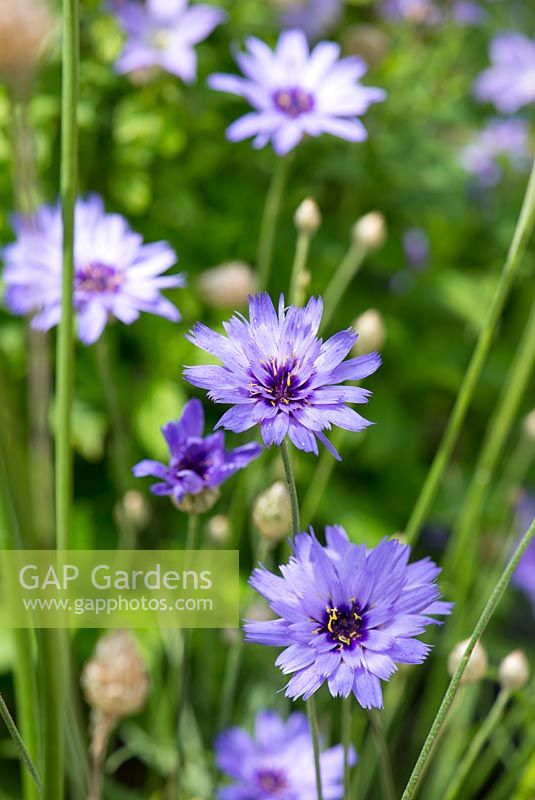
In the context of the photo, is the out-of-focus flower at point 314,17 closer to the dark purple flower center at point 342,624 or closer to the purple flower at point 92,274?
the purple flower at point 92,274

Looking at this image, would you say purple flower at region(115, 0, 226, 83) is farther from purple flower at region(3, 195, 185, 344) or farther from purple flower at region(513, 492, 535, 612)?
purple flower at region(513, 492, 535, 612)

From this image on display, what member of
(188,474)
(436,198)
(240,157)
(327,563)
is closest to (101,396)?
(240,157)

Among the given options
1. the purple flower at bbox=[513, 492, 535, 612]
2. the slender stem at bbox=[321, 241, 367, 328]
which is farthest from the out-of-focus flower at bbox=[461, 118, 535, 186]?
the purple flower at bbox=[513, 492, 535, 612]

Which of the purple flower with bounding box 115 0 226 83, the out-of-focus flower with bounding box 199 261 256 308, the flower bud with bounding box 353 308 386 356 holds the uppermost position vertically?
the purple flower with bounding box 115 0 226 83

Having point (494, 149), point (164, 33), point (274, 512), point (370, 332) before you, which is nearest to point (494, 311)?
point (370, 332)

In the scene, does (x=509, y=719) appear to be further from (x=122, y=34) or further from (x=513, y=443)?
(x=122, y=34)

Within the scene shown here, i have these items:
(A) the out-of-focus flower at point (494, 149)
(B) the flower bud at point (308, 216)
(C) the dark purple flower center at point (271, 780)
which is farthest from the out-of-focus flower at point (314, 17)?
(C) the dark purple flower center at point (271, 780)
